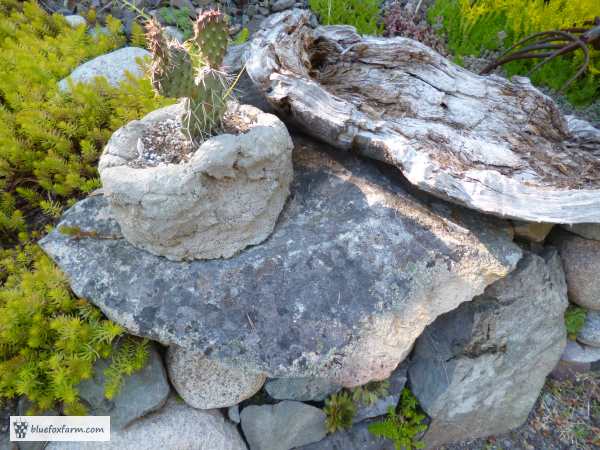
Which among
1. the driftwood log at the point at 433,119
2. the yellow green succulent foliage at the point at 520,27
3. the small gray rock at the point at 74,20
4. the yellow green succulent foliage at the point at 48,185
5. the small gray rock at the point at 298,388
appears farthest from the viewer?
the small gray rock at the point at 74,20

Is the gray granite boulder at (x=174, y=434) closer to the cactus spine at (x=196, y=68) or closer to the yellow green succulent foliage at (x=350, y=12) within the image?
the cactus spine at (x=196, y=68)

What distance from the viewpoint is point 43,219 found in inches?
124

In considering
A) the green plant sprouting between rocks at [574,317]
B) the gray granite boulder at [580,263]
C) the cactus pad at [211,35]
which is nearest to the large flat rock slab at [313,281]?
the gray granite boulder at [580,263]

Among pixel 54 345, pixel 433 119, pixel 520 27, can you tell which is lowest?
pixel 54 345

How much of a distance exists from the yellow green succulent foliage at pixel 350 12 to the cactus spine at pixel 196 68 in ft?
9.10

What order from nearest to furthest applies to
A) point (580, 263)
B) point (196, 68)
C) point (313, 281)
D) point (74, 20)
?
point (196, 68), point (313, 281), point (580, 263), point (74, 20)

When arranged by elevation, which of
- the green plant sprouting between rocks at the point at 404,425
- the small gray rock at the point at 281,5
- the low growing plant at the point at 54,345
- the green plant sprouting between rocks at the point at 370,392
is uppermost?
the small gray rock at the point at 281,5

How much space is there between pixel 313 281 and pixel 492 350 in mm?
1433

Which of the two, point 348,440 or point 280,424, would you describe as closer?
point 280,424

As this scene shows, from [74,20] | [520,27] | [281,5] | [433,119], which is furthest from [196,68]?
[520,27]

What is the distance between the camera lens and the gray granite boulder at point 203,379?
262 cm

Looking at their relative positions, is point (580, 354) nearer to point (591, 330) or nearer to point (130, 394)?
point (591, 330)

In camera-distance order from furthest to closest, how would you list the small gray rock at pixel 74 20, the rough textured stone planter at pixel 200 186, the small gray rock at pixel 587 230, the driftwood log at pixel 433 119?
the small gray rock at pixel 74 20 → the small gray rock at pixel 587 230 → the driftwood log at pixel 433 119 → the rough textured stone planter at pixel 200 186

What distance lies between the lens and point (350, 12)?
4738 millimetres
